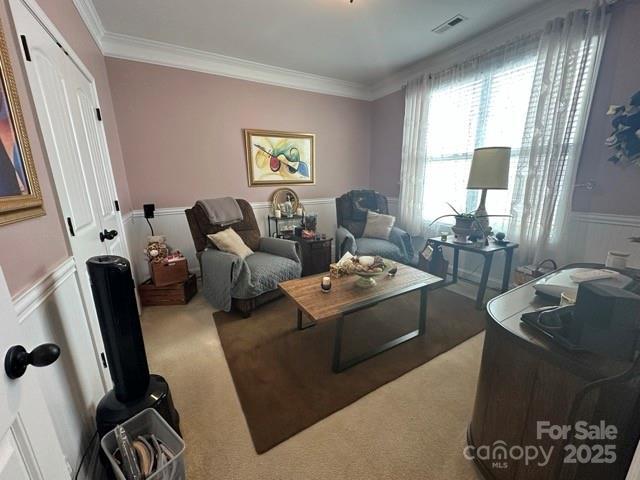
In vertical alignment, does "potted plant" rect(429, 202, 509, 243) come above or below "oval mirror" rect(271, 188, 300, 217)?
below

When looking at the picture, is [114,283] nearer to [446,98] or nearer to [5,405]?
[5,405]

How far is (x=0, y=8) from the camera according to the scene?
0.92 m

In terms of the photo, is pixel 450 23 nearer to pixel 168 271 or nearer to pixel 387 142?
pixel 387 142

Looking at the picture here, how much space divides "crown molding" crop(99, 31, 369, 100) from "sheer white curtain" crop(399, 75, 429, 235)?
1007 mm

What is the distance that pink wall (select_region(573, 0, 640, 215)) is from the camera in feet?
6.03

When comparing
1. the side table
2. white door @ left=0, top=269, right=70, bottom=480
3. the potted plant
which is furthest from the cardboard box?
the potted plant

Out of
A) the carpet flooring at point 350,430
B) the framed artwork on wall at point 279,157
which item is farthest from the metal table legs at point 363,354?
the framed artwork on wall at point 279,157

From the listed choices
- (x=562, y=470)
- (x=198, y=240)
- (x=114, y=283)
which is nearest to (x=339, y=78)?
(x=198, y=240)

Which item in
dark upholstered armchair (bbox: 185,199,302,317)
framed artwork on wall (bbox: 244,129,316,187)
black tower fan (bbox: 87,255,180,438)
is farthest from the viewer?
framed artwork on wall (bbox: 244,129,316,187)

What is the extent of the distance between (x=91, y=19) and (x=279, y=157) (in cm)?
203

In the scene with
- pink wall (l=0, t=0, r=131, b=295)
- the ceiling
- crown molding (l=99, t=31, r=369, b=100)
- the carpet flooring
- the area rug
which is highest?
the ceiling

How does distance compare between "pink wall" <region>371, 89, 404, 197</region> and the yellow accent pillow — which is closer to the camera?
the yellow accent pillow

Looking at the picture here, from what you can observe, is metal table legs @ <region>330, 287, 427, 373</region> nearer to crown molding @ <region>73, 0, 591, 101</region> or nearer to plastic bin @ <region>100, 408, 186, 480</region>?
plastic bin @ <region>100, 408, 186, 480</region>

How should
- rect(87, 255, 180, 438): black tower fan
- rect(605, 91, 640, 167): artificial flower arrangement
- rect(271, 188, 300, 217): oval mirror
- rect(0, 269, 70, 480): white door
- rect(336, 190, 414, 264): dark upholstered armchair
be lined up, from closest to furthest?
1. rect(0, 269, 70, 480): white door
2. rect(87, 255, 180, 438): black tower fan
3. rect(605, 91, 640, 167): artificial flower arrangement
4. rect(336, 190, 414, 264): dark upholstered armchair
5. rect(271, 188, 300, 217): oval mirror
